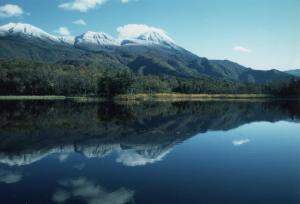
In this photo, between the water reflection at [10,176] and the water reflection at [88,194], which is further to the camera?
the water reflection at [10,176]

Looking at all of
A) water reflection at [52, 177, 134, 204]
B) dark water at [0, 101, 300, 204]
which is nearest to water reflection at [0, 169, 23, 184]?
dark water at [0, 101, 300, 204]

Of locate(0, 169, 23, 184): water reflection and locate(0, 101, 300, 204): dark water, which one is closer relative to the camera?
locate(0, 101, 300, 204): dark water

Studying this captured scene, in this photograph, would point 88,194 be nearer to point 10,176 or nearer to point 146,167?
point 10,176

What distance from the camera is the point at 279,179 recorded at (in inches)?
794

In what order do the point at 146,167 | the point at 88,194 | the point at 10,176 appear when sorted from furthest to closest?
the point at 146,167
the point at 10,176
the point at 88,194

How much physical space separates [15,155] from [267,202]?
1911cm

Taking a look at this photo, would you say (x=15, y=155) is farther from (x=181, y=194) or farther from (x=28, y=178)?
(x=181, y=194)

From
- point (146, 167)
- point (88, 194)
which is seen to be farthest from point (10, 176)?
point (146, 167)

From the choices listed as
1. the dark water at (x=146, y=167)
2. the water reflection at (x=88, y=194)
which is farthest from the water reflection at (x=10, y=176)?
the water reflection at (x=88, y=194)

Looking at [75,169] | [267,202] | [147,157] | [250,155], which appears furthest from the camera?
[250,155]

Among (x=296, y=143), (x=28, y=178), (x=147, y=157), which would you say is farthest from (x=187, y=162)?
(x=296, y=143)

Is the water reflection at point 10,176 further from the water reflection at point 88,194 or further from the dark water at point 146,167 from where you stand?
the water reflection at point 88,194

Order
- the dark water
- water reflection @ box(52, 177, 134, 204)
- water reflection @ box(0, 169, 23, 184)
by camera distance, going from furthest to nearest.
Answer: water reflection @ box(0, 169, 23, 184), the dark water, water reflection @ box(52, 177, 134, 204)

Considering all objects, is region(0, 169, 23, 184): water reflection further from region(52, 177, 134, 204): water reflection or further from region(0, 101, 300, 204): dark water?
region(52, 177, 134, 204): water reflection
